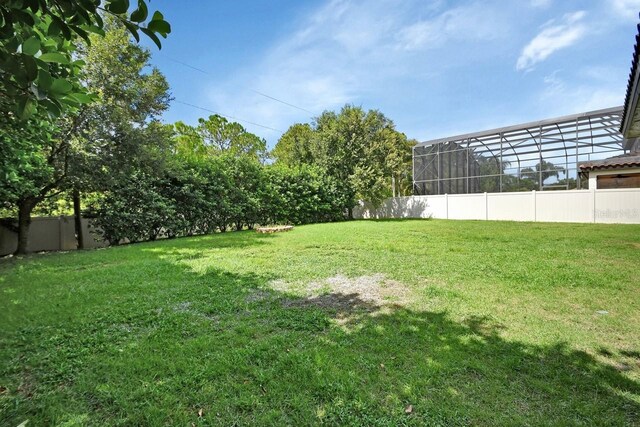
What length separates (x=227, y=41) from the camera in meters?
11.5

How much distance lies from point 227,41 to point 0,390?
483 inches

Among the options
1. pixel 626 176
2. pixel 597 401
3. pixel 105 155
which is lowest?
pixel 597 401

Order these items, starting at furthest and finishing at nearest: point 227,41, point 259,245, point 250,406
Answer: point 227,41, point 259,245, point 250,406

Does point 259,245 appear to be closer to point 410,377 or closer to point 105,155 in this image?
point 105,155

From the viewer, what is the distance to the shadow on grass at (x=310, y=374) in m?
1.83

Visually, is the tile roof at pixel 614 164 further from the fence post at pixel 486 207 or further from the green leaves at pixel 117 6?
the green leaves at pixel 117 6

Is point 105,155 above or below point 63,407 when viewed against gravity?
above

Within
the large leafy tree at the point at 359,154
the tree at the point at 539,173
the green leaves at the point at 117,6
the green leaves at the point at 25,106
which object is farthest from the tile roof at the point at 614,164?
the green leaves at the point at 25,106

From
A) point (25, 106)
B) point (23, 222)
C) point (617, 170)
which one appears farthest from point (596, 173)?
point (23, 222)

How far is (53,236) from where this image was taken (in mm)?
10250

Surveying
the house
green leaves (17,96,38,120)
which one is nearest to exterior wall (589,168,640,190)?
the house

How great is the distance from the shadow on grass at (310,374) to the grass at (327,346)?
13 mm

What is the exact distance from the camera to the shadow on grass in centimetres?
183

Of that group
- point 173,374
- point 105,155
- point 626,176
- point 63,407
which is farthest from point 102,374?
point 626,176
